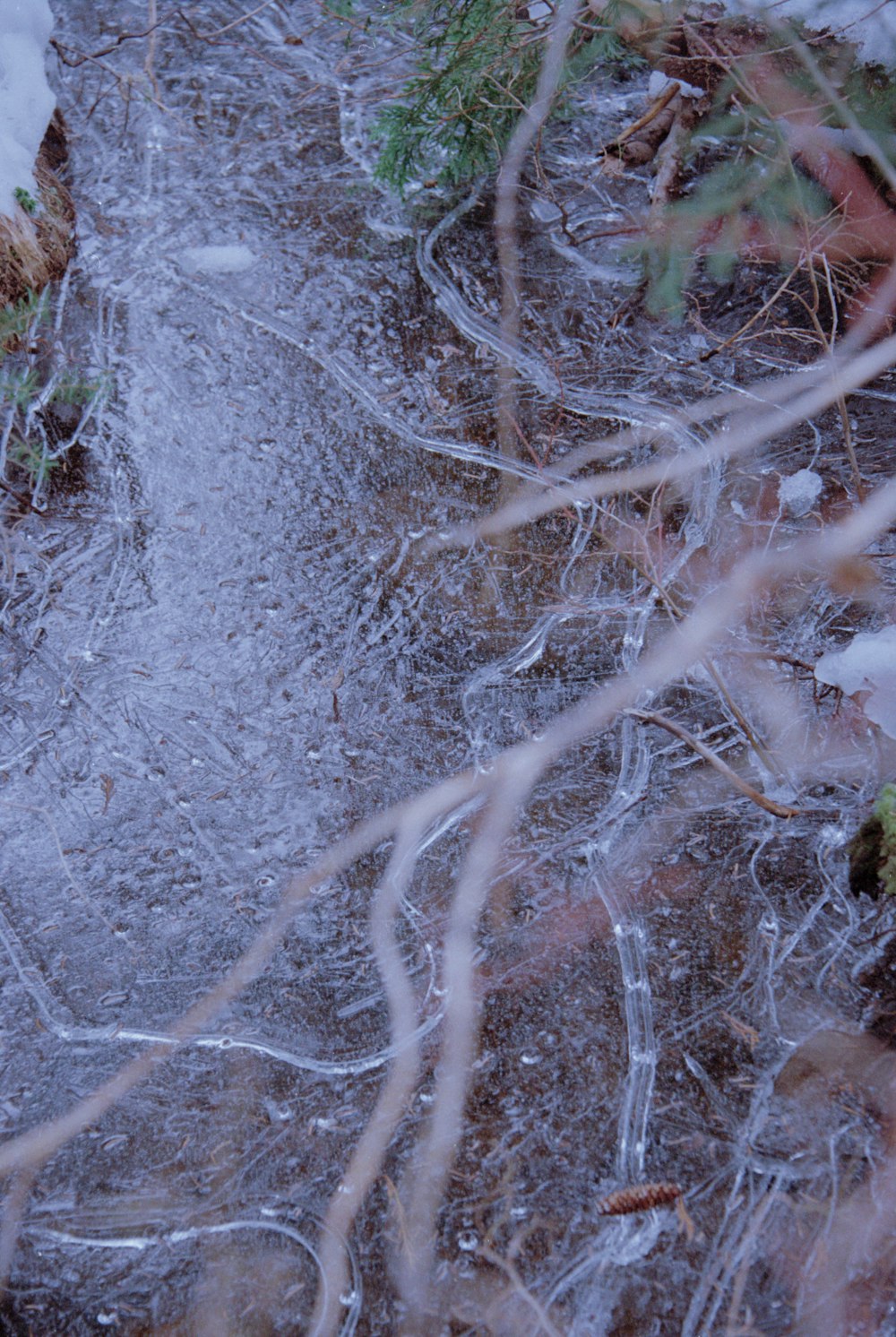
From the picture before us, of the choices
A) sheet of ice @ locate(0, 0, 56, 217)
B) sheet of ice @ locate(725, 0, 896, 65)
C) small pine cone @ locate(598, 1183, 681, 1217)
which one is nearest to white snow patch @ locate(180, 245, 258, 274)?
sheet of ice @ locate(0, 0, 56, 217)

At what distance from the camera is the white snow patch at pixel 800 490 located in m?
2.46

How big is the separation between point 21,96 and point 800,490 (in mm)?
2597

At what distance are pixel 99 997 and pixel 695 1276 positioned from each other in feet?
3.78

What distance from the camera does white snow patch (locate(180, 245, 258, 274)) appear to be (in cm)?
292

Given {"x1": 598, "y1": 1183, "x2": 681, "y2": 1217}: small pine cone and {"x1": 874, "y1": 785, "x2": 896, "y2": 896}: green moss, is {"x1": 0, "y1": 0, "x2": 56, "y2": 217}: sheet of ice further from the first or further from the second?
{"x1": 598, "y1": 1183, "x2": 681, "y2": 1217}: small pine cone

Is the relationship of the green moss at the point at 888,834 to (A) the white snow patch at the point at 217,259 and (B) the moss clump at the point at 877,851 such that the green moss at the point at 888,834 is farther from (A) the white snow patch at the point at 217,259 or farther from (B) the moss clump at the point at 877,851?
(A) the white snow patch at the point at 217,259

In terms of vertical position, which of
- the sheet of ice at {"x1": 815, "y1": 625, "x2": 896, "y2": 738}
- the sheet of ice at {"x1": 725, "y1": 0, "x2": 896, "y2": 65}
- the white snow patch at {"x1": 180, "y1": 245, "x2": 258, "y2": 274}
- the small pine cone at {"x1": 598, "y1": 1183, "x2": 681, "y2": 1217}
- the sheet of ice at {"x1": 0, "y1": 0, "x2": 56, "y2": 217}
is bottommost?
the small pine cone at {"x1": 598, "y1": 1183, "x2": 681, "y2": 1217}

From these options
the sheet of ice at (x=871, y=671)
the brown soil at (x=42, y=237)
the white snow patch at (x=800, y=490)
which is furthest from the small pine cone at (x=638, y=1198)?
the brown soil at (x=42, y=237)

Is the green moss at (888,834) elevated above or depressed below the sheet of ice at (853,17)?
below

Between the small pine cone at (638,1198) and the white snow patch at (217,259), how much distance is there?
106 inches

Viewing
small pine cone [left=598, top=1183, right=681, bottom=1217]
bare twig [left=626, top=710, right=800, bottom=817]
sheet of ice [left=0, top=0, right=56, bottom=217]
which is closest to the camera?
small pine cone [left=598, top=1183, right=681, bottom=1217]

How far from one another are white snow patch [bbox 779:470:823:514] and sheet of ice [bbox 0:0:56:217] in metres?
2.31

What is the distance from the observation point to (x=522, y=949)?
1.83 metres

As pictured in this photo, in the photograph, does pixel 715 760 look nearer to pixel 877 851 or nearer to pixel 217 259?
pixel 877 851
